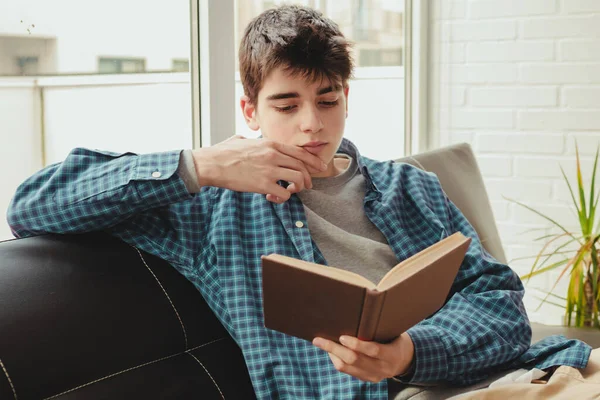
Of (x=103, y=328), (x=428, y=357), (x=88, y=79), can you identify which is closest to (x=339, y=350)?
(x=428, y=357)

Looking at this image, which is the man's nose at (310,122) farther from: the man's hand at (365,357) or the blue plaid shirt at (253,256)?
the man's hand at (365,357)

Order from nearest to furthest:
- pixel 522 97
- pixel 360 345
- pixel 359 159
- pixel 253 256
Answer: pixel 360 345, pixel 253 256, pixel 359 159, pixel 522 97

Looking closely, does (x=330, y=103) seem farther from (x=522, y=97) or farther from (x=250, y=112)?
(x=522, y=97)

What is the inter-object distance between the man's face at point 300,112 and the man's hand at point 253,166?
60 millimetres

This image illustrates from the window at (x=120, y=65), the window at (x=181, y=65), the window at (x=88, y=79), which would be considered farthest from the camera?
the window at (x=181, y=65)

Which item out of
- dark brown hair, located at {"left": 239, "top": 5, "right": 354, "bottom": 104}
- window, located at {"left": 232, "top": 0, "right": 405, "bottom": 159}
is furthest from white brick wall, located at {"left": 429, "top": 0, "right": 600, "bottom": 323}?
dark brown hair, located at {"left": 239, "top": 5, "right": 354, "bottom": 104}

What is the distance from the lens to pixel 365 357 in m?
1.24

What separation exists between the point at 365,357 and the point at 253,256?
378 millimetres

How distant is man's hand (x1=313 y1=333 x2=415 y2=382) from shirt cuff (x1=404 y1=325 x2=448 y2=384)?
0.07 m

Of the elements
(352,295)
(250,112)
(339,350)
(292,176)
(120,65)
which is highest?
(120,65)

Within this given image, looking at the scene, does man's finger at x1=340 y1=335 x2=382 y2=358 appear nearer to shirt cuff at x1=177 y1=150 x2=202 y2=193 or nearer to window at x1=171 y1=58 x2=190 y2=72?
shirt cuff at x1=177 y1=150 x2=202 y2=193

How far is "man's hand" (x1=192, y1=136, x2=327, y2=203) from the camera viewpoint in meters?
1.46

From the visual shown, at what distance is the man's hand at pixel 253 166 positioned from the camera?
4.79 feet

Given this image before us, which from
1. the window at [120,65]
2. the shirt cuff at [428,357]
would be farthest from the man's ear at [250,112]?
the shirt cuff at [428,357]
